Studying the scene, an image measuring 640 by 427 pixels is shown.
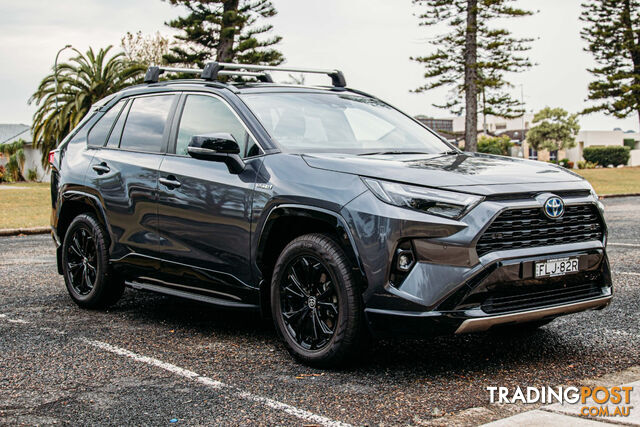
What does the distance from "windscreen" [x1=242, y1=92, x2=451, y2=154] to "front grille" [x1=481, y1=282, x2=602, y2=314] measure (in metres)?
1.50

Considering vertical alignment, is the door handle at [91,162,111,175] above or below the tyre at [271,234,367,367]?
above

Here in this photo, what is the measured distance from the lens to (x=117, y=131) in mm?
6621

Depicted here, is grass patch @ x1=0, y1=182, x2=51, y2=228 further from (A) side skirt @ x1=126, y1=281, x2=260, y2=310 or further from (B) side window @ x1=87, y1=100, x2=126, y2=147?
(A) side skirt @ x1=126, y1=281, x2=260, y2=310

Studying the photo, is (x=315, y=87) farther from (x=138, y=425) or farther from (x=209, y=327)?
(x=138, y=425)

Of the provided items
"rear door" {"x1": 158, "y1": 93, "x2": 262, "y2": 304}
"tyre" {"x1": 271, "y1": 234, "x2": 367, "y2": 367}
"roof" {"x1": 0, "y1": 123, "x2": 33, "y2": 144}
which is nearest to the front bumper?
"tyre" {"x1": 271, "y1": 234, "x2": 367, "y2": 367}

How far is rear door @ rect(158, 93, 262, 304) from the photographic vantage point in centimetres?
513

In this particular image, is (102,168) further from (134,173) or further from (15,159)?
(15,159)

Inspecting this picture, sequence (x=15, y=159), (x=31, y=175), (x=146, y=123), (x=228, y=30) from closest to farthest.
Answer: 1. (x=146, y=123)
2. (x=228, y=30)
3. (x=15, y=159)
4. (x=31, y=175)

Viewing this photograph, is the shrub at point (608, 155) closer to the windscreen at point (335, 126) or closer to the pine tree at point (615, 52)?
the pine tree at point (615, 52)

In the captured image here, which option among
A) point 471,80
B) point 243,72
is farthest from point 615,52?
point 243,72

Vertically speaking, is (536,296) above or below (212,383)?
above

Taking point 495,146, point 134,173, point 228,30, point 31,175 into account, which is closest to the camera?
point 134,173

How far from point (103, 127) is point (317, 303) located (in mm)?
3193

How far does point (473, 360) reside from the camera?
4.88m
